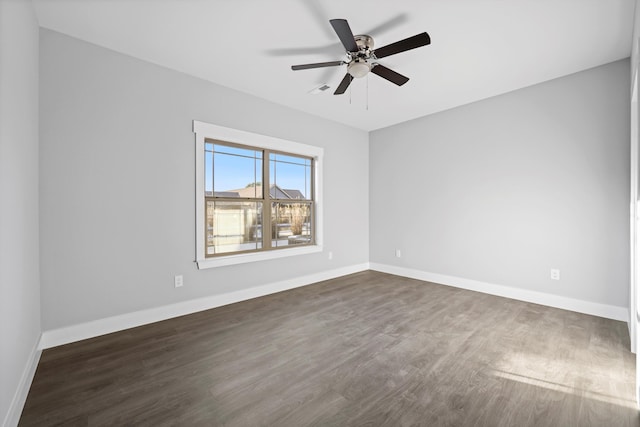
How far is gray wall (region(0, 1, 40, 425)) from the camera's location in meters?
1.54

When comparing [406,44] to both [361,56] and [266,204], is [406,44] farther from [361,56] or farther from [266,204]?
[266,204]

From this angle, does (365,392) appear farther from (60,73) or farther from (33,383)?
(60,73)

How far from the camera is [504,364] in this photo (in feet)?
7.41

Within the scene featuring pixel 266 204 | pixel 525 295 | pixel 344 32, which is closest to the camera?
pixel 344 32

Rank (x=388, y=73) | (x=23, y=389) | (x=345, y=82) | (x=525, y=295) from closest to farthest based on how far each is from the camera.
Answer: (x=23, y=389), (x=388, y=73), (x=345, y=82), (x=525, y=295)

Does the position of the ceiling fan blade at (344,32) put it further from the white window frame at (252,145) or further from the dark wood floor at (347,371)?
the dark wood floor at (347,371)

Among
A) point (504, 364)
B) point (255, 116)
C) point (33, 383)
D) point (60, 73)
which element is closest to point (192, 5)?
point (60, 73)

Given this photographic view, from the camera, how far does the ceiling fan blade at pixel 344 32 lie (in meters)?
2.04

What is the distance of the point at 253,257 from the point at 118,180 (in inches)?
69.9

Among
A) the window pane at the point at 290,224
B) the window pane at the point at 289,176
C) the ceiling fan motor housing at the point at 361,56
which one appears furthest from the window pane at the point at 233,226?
the ceiling fan motor housing at the point at 361,56

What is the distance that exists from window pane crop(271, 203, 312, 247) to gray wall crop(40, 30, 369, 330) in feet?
2.40

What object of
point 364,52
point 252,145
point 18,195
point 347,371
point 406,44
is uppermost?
point 364,52

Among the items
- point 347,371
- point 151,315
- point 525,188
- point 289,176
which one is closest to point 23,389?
point 151,315

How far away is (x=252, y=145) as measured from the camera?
154 inches
